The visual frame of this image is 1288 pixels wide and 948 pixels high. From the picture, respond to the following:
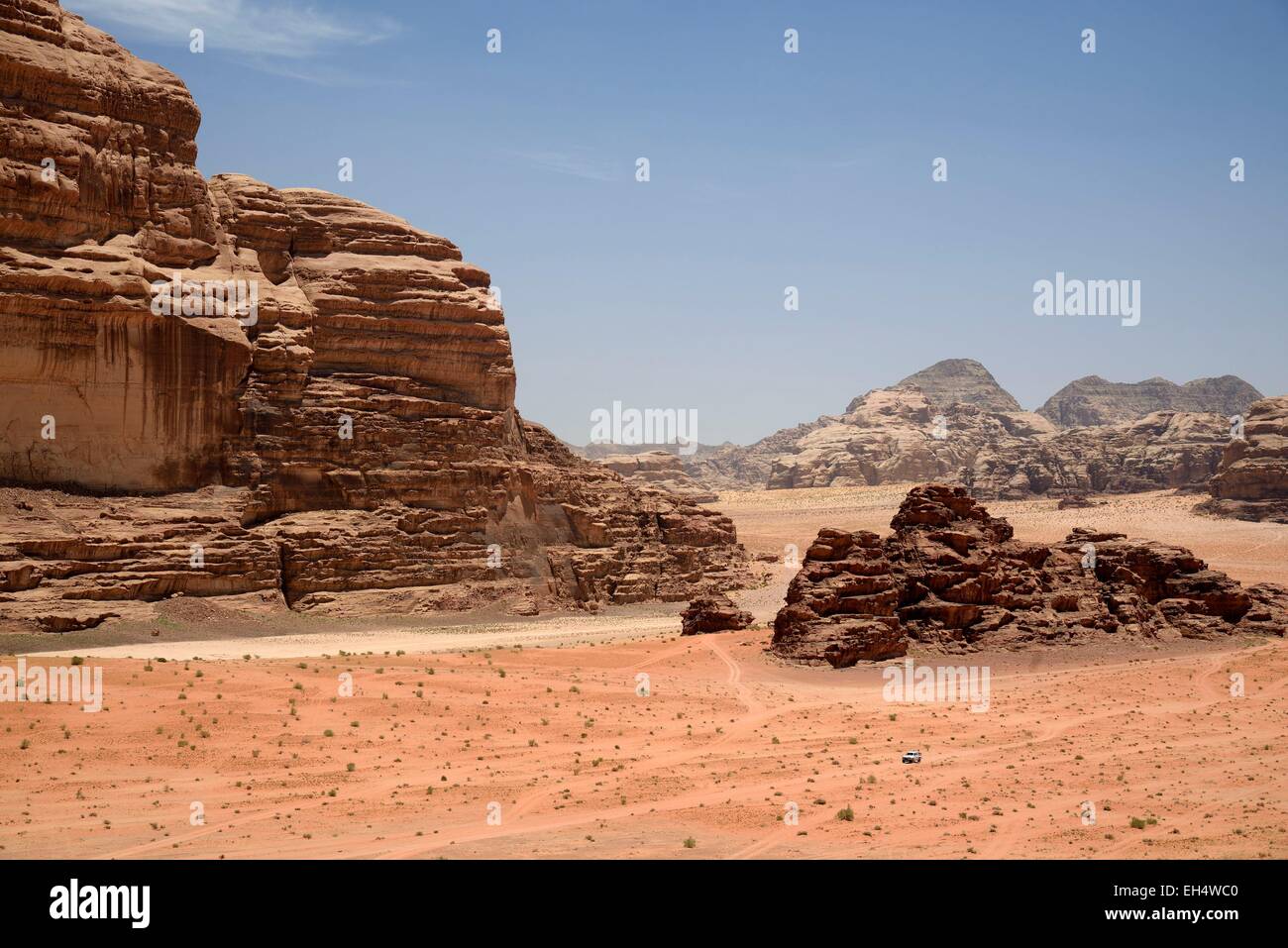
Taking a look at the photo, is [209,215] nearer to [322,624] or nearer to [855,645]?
[322,624]

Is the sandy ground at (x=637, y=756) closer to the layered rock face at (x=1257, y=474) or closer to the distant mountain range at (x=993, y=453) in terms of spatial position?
the layered rock face at (x=1257, y=474)

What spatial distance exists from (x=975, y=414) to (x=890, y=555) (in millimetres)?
146698

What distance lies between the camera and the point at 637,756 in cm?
2116

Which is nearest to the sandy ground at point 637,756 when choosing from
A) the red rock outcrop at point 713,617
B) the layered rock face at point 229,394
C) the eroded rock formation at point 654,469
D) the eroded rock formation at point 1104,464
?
the red rock outcrop at point 713,617

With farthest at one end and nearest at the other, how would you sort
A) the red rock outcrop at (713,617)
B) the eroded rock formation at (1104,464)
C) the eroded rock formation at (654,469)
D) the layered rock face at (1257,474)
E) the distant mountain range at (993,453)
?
1. the eroded rock formation at (654,469)
2. the distant mountain range at (993,453)
3. the eroded rock formation at (1104,464)
4. the layered rock face at (1257,474)
5. the red rock outcrop at (713,617)

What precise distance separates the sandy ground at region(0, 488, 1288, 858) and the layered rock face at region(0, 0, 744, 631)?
485 centimetres

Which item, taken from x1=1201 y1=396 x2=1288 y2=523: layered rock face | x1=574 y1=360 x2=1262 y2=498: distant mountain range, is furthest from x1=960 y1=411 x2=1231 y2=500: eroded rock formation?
x1=1201 y1=396 x2=1288 y2=523: layered rock face

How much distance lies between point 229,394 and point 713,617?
16.3 meters

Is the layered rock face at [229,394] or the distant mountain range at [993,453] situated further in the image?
the distant mountain range at [993,453]

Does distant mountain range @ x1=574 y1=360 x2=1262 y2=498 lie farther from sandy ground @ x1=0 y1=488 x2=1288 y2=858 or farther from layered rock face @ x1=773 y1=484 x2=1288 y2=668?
sandy ground @ x1=0 y1=488 x2=1288 y2=858

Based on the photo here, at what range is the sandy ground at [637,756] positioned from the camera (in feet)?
50.8

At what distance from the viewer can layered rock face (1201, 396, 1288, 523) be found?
8425cm

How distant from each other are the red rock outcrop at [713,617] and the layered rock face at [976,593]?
4.42 m
